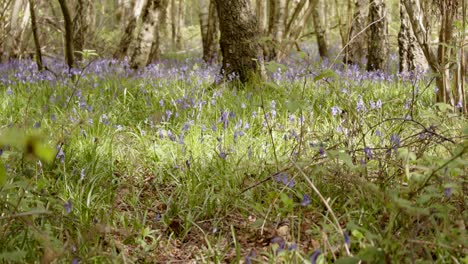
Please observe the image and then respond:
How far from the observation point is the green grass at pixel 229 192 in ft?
6.56

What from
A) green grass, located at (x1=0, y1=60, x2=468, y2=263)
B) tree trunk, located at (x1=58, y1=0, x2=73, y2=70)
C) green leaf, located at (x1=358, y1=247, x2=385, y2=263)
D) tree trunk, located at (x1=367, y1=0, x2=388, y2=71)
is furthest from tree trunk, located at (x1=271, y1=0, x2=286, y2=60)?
green leaf, located at (x1=358, y1=247, x2=385, y2=263)

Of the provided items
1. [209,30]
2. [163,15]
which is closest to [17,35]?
[209,30]

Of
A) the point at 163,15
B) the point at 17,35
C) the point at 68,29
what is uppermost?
the point at 163,15

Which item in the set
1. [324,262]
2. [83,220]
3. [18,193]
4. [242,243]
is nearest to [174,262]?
[242,243]

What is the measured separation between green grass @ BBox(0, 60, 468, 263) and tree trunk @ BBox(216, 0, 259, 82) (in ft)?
3.53

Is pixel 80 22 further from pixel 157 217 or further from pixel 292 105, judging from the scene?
pixel 292 105

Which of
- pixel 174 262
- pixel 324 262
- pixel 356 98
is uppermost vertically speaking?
pixel 356 98

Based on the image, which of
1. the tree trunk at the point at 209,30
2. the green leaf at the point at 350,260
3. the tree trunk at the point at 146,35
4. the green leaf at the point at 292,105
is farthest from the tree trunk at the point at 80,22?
the green leaf at the point at 350,260

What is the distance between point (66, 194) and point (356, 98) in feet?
10.5

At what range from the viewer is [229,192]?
292 centimetres

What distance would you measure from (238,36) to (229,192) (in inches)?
118

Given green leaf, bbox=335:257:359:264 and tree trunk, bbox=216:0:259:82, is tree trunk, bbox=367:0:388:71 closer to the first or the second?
tree trunk, bbox=216:0:259:82

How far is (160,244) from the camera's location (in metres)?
2.47

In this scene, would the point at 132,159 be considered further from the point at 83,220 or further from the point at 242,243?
the point at 242,243
